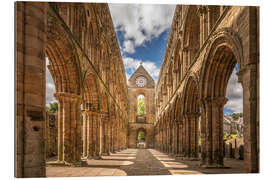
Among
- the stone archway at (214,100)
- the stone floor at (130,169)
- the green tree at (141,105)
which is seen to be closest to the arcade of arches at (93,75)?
the stone archway at (214,100)

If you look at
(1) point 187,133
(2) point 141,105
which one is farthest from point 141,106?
(1) point 187,133

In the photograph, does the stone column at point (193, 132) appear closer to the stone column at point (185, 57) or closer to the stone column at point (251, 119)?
the stone column at point (185, 57)

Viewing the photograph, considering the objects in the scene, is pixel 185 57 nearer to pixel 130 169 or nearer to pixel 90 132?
pixel 90 132

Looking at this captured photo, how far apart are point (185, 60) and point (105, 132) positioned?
8783 millimetres

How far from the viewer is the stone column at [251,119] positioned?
6172mm

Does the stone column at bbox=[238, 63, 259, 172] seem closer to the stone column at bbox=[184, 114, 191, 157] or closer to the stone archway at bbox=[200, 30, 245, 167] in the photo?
the stone archway at bbox=[200, 30, 245, 167]

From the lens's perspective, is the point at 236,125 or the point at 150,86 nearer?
the point at 236,125

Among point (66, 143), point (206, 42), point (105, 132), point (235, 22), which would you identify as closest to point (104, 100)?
point (105, 132)

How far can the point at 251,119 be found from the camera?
6.34m

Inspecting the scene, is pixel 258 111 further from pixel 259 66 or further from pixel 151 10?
pixel 151 10

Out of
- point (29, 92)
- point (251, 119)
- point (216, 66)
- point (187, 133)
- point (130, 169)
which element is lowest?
point (130, 169)

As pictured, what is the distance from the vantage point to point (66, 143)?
10.3 meters

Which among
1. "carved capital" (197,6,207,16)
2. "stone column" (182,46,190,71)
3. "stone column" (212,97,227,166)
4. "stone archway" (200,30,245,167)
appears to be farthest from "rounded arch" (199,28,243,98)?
"stone column" (182,46,190,71)

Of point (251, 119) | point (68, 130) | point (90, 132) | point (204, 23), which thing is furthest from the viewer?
point (90, 132)
